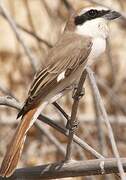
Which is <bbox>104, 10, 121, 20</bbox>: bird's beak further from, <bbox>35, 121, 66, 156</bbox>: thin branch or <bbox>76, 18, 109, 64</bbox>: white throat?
<bbox>35, 121, 66, 156</bbox>: thin branch

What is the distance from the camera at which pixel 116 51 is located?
420 cm

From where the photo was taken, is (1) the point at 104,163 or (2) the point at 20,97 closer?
(1) the point at 104,163

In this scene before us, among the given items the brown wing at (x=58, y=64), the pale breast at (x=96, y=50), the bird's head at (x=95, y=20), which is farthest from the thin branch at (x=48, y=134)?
the bird's head at (x=95, y=20)

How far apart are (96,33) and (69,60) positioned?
18 centimetres

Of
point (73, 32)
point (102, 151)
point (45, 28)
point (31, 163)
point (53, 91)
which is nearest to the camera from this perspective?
point (53, 91)

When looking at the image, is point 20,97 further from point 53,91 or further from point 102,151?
point 53,91

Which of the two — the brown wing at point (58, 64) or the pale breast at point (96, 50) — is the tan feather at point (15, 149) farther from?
the pale breast at point (96, 50)

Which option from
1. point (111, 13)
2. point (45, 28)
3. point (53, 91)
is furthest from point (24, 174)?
point (45, 28)

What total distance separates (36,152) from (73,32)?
4.95 ft

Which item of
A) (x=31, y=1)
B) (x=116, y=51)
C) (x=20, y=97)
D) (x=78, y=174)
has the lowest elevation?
(x=78, y=174)

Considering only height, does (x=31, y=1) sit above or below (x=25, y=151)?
above

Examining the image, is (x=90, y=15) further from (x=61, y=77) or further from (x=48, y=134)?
(x=48, y=134)

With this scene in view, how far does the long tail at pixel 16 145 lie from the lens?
1769mm

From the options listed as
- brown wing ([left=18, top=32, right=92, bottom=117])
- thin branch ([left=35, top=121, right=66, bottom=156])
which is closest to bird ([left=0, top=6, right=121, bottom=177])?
brown wing ([left=18, top=32, right=92, bottom=117])
